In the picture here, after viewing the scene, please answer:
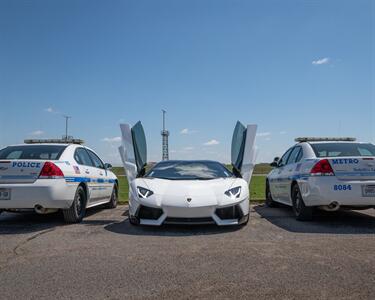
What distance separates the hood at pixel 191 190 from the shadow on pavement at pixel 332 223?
1.05m

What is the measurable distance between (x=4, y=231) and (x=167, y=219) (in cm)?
260

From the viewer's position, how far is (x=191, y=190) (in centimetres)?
578

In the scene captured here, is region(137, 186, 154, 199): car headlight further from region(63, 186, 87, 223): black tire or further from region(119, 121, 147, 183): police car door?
region(119, 121, 147, 183): police car door

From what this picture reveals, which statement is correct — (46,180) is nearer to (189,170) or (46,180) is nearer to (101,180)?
(101,180)

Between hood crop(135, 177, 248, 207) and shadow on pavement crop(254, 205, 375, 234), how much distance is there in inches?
41.2

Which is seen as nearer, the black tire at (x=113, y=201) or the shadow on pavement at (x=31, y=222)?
the shadow on pavement at (x=31, y=222)

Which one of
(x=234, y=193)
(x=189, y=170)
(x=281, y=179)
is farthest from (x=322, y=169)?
(x=189, y=170)

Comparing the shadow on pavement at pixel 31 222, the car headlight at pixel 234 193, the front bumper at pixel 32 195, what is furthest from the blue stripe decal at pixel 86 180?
the car headlight at pixel 234 193

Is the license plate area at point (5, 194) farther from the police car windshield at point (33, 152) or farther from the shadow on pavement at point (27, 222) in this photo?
the police car windshield at point (33, 152)

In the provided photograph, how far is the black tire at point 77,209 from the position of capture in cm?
634

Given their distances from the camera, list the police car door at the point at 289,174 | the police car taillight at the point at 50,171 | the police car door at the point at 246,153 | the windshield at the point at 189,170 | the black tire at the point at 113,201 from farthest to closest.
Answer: the black tire at the point at 113,201 → the police car door at the point at 246,153 → the police car door at the point at 289,174 → the windshield at the point at 189,170 → the police car taillight at the point at 50,171

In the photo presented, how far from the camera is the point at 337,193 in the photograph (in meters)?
5.97

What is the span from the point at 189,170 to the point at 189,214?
1.62 metres

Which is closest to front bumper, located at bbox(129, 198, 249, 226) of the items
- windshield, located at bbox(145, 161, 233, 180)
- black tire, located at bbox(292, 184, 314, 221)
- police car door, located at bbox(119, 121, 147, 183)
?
windshield, located at bbox(145, 161, 233, 180)
